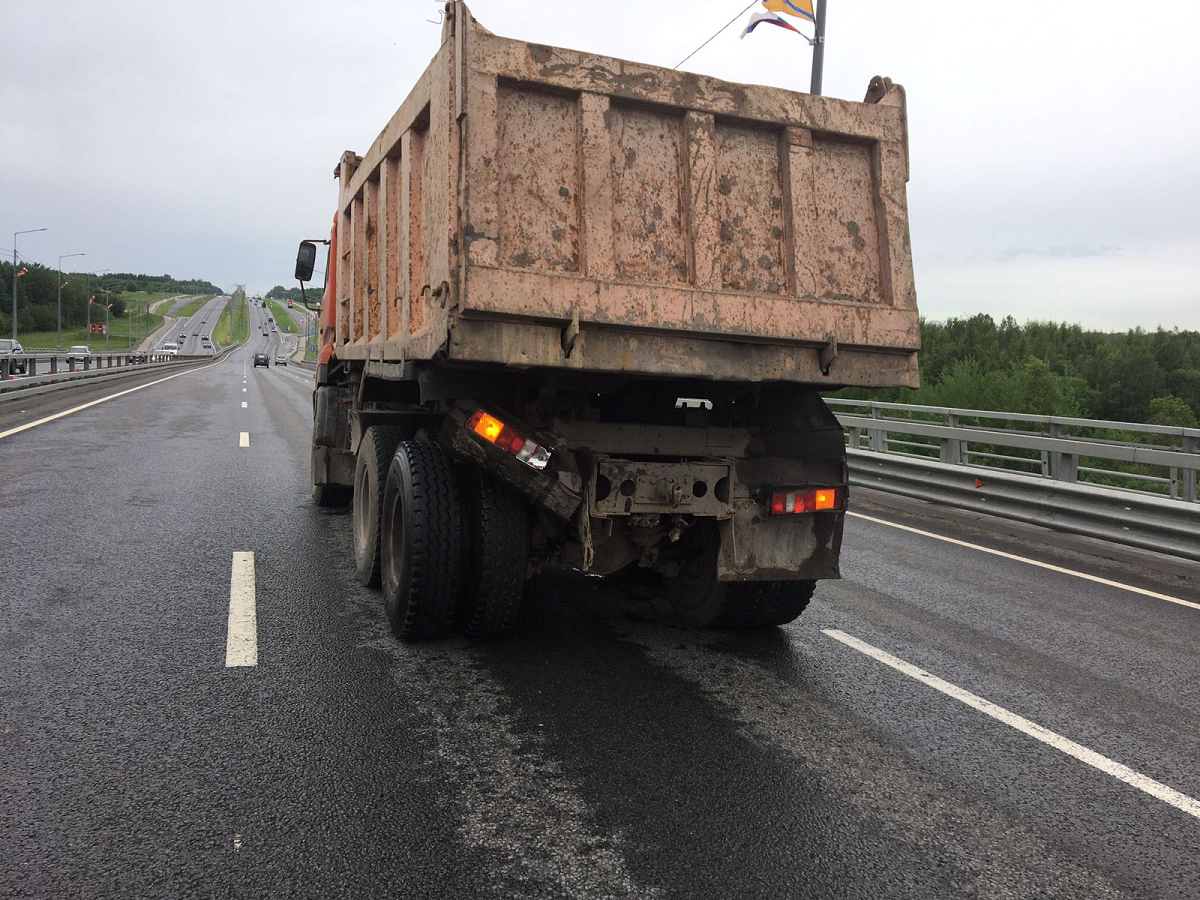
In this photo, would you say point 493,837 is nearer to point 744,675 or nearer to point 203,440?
point 744,675

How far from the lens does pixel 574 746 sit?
140 inches

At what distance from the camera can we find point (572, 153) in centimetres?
412

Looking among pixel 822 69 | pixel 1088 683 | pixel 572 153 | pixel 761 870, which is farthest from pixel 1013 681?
pixel 822 69

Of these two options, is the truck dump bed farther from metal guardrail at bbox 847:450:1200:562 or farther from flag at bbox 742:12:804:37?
flag at bbox 742:12:804:37

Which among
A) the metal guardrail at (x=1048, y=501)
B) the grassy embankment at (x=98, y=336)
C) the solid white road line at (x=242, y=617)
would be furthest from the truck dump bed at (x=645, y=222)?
the grassy embankment at (x=98, y=336)

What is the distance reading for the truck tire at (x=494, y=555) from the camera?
451cm

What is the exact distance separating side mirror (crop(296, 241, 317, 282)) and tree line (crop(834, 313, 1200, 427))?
4590 centimetres

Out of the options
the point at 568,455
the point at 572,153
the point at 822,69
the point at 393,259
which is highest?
the point at 822,69

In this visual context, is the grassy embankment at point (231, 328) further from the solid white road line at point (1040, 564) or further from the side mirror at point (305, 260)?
the solid white road line at point (1040, 564)

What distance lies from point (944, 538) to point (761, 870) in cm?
696

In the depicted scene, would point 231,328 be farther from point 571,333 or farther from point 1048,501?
point 571,333

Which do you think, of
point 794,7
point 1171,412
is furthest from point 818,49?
point 1171,412

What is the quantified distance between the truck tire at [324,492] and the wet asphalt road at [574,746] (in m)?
2.05

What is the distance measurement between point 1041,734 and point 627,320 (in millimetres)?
2621
